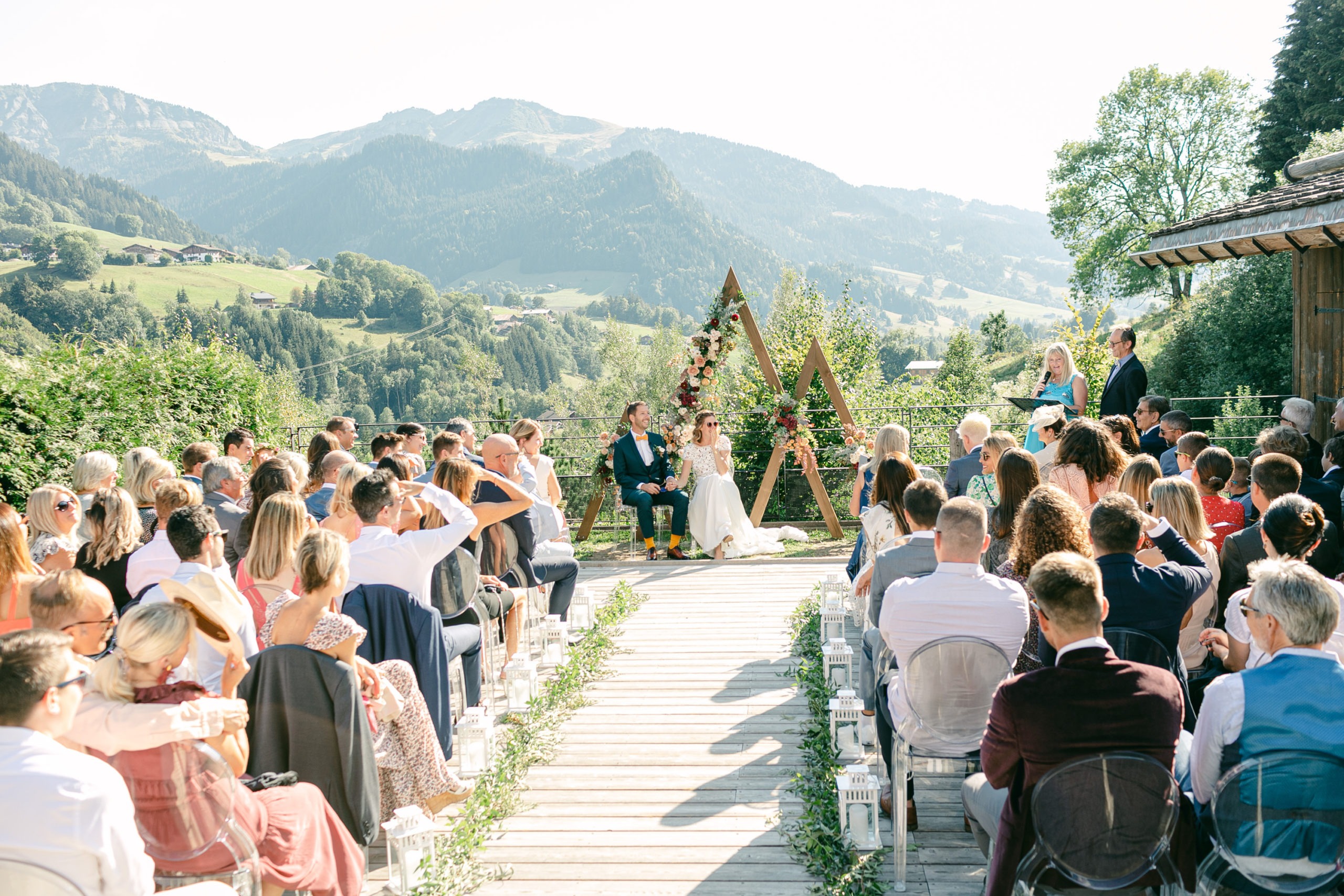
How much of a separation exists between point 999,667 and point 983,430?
3.35 meters

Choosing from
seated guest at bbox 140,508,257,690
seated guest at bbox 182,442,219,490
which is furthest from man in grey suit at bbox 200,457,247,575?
seated guest at bbox 140,508,257,690

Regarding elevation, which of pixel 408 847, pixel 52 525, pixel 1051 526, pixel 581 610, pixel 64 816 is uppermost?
pixel 1051 526

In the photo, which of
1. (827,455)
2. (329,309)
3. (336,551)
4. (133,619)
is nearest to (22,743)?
(133,619)

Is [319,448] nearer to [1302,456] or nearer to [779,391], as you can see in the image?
[779,391]

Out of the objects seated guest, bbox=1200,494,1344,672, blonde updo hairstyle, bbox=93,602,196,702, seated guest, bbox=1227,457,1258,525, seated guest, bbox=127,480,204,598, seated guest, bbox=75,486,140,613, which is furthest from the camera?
seated guest, bbox=1227,457,1258,525

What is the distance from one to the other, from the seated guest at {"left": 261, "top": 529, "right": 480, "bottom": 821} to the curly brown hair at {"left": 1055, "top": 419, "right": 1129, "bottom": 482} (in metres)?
3.41

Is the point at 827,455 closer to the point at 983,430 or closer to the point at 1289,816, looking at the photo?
the point at 983,430

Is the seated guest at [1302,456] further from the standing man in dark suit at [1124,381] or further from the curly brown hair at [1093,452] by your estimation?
the standing man in dark suit at [1124,381]

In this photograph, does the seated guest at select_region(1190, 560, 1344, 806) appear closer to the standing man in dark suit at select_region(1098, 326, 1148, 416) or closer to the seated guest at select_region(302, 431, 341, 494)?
the seated guest at select_region(302, 431, 341, 494)

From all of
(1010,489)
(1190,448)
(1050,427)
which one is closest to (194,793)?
(1010,489)

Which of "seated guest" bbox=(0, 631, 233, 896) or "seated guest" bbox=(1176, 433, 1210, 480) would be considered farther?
"seated guest" bbox=(1176, 433, 1210, 480)

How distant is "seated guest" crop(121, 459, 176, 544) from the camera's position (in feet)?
16.2

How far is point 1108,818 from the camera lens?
2.46m

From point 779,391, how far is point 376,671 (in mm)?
7501
